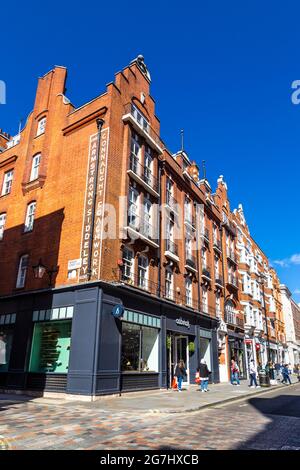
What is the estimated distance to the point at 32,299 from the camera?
17.9m

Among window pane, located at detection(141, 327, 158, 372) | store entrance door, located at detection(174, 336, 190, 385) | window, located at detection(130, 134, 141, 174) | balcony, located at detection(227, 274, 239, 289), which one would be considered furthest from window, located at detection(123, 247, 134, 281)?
balcony, located at detection(227, 274, 239, 289)

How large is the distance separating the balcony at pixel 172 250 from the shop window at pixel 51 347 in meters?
8.21

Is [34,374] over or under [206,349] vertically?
under

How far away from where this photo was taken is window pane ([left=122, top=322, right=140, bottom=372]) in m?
16.6

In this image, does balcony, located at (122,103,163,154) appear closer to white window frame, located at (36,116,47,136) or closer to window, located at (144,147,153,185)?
window, located at (144,147,153,185)

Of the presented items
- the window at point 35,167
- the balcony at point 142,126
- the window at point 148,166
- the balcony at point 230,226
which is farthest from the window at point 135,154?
the balcony at point 230,226

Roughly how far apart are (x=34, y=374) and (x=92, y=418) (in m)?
8.09

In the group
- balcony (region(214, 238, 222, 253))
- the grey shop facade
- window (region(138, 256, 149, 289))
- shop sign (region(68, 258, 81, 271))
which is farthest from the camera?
balcony (region(214, 238, 222, 253))

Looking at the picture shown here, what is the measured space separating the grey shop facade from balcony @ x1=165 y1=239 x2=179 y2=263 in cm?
309

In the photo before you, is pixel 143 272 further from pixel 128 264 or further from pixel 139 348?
pixel 139 348

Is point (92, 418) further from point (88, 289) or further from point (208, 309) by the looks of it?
point (208, 309)

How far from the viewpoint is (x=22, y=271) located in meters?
20.0

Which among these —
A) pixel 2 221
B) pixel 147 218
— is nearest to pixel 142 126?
pixel 147 218
